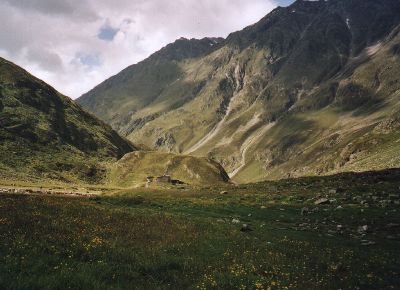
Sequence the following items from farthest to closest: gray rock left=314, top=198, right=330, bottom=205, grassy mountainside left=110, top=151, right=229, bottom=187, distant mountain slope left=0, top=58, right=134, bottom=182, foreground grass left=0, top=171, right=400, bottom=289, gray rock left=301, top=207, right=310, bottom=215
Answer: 1. grassy mountainside left=110, top=151, right=229, bottom=187
2. distant mountain slope left=0, top=58, right=134, bottom=182
3. gray rock left=314, top=198, right=330, bottom=205
4. gray rock left=301, top=207, right=310, bottom=215
5. foreground grass left=0, top=171, right=400, bottom=289

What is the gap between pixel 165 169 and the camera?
138m

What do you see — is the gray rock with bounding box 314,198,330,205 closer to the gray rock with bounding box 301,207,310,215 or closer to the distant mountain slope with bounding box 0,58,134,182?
the gray rock with bounding box 301,207,310,215

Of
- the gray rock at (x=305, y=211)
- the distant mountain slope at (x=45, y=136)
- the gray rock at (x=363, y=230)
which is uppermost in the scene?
the distant mountain slope at (x=45, y=136)

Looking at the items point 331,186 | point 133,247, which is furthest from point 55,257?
point 331,186

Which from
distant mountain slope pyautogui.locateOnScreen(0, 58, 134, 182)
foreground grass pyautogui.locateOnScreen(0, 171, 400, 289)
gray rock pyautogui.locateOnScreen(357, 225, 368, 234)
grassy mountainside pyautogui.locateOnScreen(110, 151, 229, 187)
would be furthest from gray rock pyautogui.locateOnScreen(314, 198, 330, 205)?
grassy mountainside pyautogui.locateOnScreen(110, 151, 229, 187)

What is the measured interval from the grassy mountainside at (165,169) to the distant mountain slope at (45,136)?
7773 mm

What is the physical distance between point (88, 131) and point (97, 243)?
15676 cm

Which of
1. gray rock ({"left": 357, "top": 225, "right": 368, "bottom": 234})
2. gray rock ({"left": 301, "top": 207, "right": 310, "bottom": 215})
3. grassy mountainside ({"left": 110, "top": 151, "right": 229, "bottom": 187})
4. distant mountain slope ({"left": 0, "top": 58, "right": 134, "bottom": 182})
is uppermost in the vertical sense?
distant mountain slope ({"left": 0, "top": 58, "right": 134, "bottom": 182})

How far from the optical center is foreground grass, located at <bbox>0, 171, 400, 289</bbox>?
47.9ft

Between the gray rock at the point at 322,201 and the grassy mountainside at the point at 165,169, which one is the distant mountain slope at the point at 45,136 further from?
the gray rock at the point at 322,201

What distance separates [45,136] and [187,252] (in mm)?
132754

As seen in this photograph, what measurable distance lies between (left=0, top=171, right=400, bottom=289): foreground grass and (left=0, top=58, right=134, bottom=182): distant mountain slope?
8146 centimetres

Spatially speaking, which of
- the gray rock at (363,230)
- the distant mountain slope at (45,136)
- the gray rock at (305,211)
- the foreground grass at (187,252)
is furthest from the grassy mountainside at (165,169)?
the gray rock at (363,230)

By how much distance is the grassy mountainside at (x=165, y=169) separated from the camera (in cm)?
13200
